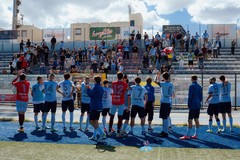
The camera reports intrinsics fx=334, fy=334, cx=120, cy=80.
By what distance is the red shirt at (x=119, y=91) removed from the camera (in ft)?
35.2

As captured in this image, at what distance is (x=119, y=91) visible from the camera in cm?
1075

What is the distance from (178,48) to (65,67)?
1118cm

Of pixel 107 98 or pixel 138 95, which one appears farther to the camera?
pixel 107 98

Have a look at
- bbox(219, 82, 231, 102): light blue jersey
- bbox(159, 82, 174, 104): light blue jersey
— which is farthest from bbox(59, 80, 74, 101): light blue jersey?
bbox(219, 82, 231, 102): light blue jersey

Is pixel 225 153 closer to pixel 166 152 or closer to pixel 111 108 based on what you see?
pixel 166 152

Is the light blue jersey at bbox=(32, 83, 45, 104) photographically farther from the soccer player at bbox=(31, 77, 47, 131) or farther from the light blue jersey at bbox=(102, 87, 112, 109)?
the light blue jersey at bbox=(102, 87, 112, 109)

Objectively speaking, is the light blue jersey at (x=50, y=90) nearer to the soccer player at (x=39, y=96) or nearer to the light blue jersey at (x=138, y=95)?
the soccer player at (x=39, y=96)

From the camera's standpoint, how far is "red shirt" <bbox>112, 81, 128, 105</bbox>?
10.7 meters

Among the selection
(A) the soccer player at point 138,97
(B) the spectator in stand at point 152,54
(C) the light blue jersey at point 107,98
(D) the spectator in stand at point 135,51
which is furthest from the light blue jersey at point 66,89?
(D) the spectator in stand at point 135,51

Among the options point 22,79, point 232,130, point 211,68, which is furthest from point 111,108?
point 211,68

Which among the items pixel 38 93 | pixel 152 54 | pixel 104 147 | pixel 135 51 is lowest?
pixel 104 147

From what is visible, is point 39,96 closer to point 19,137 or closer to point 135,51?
point 19,137

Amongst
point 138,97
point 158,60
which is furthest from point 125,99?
point 158,60

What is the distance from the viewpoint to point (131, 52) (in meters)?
32.2
